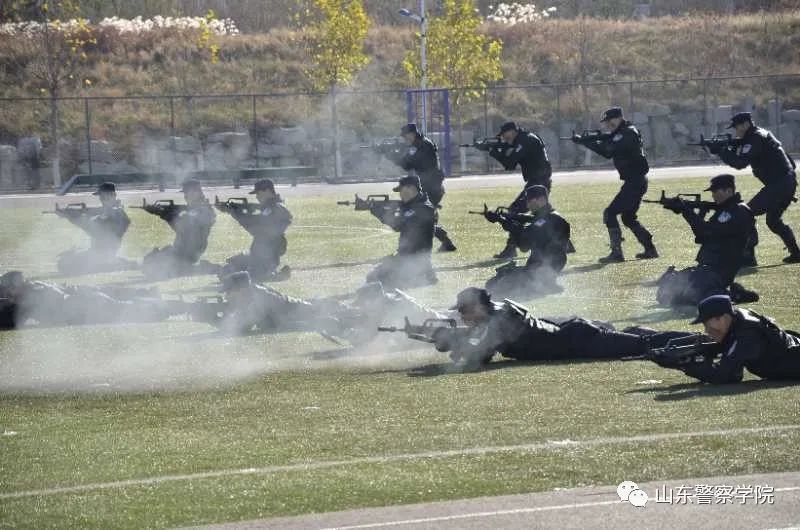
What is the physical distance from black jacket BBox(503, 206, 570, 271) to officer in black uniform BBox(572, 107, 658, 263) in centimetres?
389

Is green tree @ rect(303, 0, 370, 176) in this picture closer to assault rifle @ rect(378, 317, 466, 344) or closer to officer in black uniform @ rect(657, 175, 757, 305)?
officer in black uniform @ rect(657, 175, 757, 305)

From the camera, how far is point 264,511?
368 inches

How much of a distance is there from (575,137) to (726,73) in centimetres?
4197

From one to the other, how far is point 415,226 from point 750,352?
9.80 meters

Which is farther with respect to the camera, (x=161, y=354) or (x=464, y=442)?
(x=161, y=354)

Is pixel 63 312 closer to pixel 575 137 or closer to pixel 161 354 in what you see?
pixel 161 354

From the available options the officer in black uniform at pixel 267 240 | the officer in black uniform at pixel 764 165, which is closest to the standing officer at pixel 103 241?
the officer in black uniform at pixel 267 240

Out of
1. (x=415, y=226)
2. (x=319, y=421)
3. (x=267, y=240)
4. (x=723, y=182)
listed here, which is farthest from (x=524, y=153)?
(x=319, y=421)

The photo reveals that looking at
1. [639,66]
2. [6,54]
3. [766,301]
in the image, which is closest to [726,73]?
[639,66]

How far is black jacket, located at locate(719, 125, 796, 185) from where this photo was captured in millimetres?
22703

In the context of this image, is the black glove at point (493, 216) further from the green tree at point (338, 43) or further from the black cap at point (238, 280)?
the green tree at point (338, 43)

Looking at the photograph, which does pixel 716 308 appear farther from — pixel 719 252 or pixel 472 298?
pixel 719 252

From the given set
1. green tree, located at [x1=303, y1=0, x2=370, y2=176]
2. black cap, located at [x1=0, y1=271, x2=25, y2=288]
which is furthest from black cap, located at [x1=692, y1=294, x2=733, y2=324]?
green tree, located at [x1=303, y1=0, x2=370, y2=176]

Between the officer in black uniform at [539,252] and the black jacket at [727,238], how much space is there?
250cm
